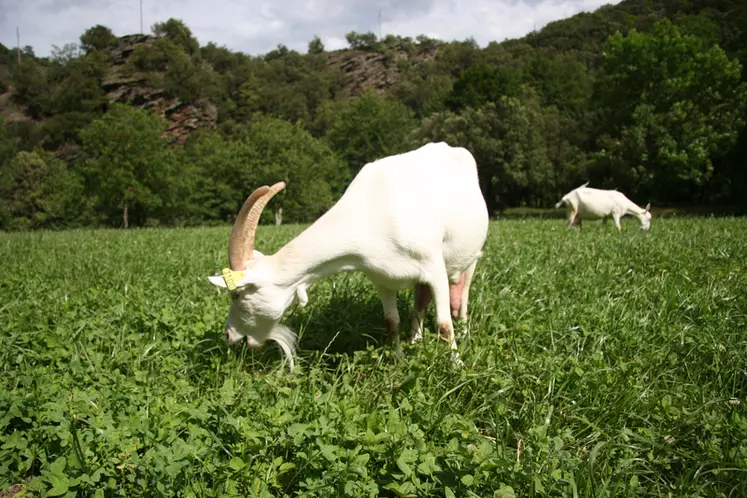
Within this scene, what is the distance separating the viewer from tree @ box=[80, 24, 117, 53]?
12343 cm

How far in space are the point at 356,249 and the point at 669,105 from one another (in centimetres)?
3264

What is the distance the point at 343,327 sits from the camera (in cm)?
431

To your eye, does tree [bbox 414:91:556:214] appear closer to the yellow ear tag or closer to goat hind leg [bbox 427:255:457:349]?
goat hind leg [bbox 427:255:457:349]

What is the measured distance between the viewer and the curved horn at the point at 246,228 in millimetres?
3119

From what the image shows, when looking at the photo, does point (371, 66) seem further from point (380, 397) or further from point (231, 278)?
point (380, 397)

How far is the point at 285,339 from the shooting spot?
3.65 metres

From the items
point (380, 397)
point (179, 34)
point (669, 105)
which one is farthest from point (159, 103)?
point (380, 397)

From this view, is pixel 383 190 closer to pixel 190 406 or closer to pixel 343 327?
pixel 343 327

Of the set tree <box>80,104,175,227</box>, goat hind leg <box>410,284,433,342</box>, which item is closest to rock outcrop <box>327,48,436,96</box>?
tree <box>80,104,175,227</box>

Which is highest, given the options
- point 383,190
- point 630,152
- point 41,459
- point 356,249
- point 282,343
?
point 630,152

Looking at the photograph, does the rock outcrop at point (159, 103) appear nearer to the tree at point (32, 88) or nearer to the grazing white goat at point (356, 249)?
the tree at point (32, 88)

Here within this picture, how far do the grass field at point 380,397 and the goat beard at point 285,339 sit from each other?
126 mm

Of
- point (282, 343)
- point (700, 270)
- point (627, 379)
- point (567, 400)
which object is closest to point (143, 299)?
point (282, 343)

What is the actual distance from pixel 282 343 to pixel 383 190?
1.38 meters
